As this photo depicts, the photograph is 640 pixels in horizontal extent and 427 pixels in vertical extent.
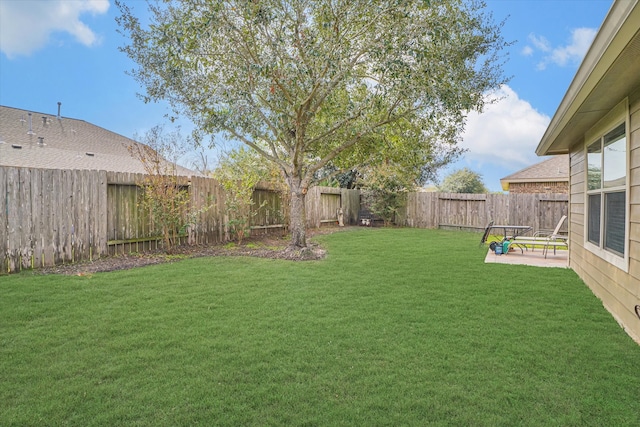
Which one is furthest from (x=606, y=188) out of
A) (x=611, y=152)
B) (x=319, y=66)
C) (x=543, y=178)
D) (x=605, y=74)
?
(x=543, y=178)

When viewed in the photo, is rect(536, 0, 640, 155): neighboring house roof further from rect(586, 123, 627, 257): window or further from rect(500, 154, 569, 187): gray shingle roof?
rect(500, 154, 569, 187): gray shingle roof

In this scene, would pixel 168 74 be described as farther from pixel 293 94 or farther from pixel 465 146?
pixel 465 146

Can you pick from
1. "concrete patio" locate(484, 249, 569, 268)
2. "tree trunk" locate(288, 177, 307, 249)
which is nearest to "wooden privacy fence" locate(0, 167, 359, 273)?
"tree trunk" locate(288, 177, 307, 249)

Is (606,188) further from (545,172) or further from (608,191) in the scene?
(545,172)

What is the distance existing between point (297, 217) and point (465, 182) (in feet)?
83.0

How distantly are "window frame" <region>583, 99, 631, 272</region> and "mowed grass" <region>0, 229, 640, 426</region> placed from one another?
24.1 inches

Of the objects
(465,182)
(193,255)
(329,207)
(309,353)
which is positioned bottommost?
(309,353)

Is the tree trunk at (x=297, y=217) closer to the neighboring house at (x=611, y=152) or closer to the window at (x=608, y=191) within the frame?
the neighboring house at (x=611, y=152)

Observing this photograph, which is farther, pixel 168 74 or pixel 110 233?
pixel 168 74

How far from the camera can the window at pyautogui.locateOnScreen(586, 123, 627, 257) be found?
376cm

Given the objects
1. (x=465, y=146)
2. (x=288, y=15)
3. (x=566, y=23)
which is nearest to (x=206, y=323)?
(x=288, y=15)

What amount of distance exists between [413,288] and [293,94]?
14.7ft

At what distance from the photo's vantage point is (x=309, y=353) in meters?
2.87

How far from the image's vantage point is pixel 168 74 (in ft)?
25.4
